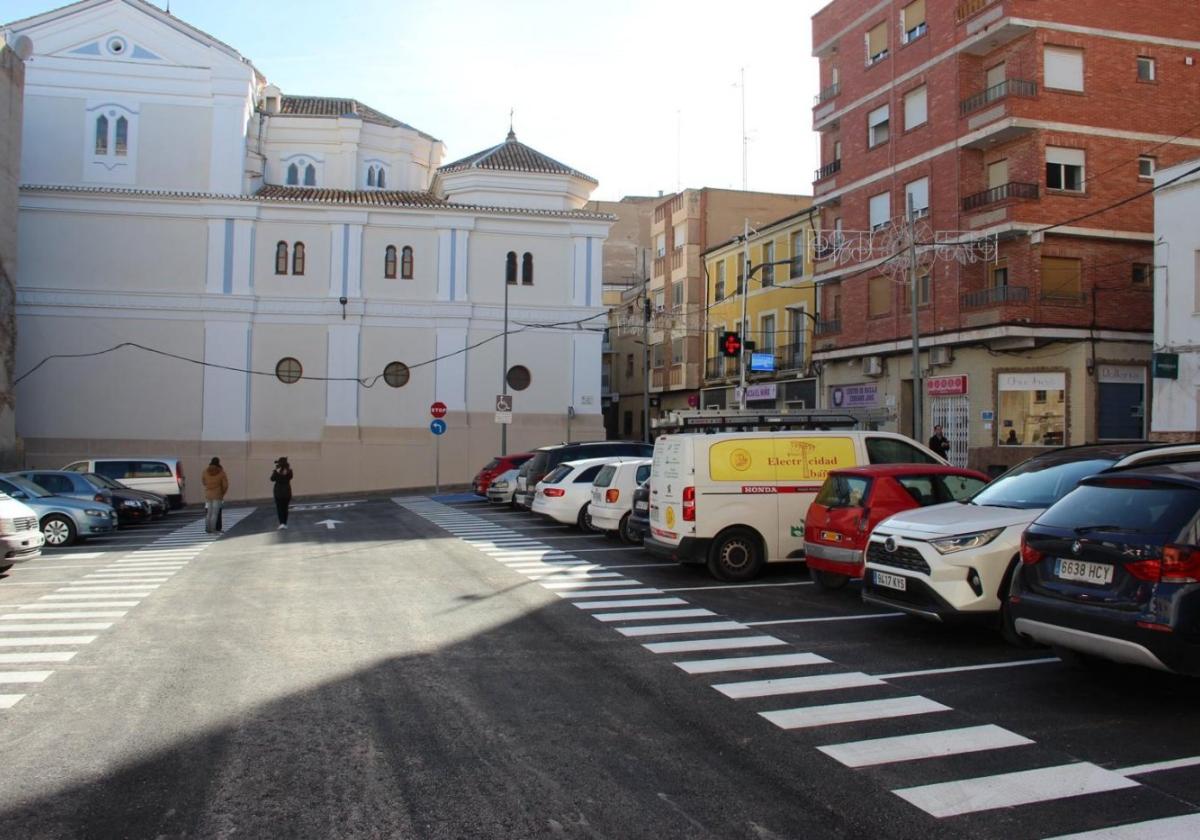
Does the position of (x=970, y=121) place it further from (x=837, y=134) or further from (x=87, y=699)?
(x=87, y=699)

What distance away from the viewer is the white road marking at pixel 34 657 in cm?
888

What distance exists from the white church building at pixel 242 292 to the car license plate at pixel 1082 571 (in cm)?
3674

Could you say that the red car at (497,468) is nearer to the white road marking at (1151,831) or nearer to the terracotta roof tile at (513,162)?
the terracotta roof tile at (513,162)

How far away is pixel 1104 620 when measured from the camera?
6.93 m

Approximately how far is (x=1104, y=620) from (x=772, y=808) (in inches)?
122

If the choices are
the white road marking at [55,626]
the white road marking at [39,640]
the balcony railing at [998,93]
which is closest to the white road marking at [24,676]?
the white road marking at [39,640]

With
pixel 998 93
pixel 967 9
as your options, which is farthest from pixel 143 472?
pixel 967 9

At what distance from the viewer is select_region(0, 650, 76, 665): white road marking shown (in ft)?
29.1

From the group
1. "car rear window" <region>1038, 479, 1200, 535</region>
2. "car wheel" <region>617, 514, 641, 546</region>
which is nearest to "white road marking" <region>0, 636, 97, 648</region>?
"car rear window" <region>1038, 479, 1200, 535</region>

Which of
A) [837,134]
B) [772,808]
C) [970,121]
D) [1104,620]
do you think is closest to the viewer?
[772,808]

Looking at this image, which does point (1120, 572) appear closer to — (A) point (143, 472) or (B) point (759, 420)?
(B) point (759, 420)

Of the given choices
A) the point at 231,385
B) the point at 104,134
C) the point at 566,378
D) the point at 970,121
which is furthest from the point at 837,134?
the point at 104,134

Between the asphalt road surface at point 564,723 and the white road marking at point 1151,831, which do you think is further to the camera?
the asphalt road surface at point 564,723

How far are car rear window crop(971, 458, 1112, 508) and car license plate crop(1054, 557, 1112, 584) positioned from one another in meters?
2.19
